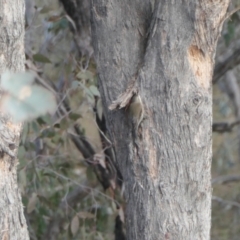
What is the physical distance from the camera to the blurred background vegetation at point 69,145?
3.27 metres

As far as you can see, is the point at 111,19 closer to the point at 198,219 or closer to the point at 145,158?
the point at 145,158

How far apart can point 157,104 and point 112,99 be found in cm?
16

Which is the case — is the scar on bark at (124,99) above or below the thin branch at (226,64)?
below

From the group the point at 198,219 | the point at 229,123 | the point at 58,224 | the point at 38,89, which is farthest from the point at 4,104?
the point at 229,123

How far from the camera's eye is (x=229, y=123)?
4.45 metres

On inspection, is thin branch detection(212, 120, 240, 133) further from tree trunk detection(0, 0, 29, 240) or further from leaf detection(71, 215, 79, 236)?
tree trunk detection(0, 0, 29, 240)

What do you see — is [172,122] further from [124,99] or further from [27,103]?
[27,103]

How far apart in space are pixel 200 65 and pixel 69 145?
2.20 meters

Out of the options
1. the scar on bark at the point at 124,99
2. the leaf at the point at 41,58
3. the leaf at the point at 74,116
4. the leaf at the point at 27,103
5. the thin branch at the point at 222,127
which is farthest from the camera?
the thin branch at the point at 222,127

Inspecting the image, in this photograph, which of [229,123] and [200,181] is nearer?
[200,181]

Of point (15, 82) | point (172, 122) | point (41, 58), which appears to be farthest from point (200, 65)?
point (41, 58)

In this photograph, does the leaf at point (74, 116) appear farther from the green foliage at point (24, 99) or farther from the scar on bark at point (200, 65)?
the green foliage at point (24, 99)

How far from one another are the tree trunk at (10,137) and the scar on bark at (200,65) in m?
0.46

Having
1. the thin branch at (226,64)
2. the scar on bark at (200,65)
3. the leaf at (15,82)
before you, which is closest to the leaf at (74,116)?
the thin branch at (226,64)
